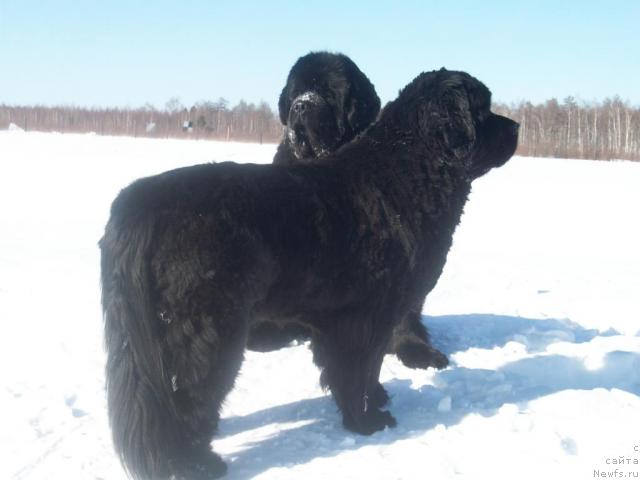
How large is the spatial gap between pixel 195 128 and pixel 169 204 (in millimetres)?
64250

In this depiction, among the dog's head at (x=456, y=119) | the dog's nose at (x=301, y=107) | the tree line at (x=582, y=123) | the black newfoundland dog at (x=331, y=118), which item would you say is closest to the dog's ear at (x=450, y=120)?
the dog's head at (x=456, y=119)

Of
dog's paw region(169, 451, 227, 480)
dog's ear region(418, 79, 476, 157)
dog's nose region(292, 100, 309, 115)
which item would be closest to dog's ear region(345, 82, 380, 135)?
dog's nose region(292, 100, 309, 115)

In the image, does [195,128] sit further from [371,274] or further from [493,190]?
[371,274]

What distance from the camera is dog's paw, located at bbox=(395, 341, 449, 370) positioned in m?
4.84

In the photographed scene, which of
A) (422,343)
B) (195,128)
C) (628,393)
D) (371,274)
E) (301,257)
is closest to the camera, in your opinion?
(301,257)

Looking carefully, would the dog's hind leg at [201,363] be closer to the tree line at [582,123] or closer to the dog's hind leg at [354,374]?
the dog's hind leg at [354,374]

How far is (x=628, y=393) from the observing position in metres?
4.06

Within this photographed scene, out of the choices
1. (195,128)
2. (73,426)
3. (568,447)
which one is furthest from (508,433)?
(195,128)

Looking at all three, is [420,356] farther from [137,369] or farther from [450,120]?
[137,369]

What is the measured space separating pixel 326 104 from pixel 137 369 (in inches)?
108

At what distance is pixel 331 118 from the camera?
4.96m

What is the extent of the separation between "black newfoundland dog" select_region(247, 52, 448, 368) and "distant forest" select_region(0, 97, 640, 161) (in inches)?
1701

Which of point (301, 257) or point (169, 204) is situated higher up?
point (169, 204)

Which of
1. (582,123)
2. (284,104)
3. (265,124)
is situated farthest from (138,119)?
(284,104)
